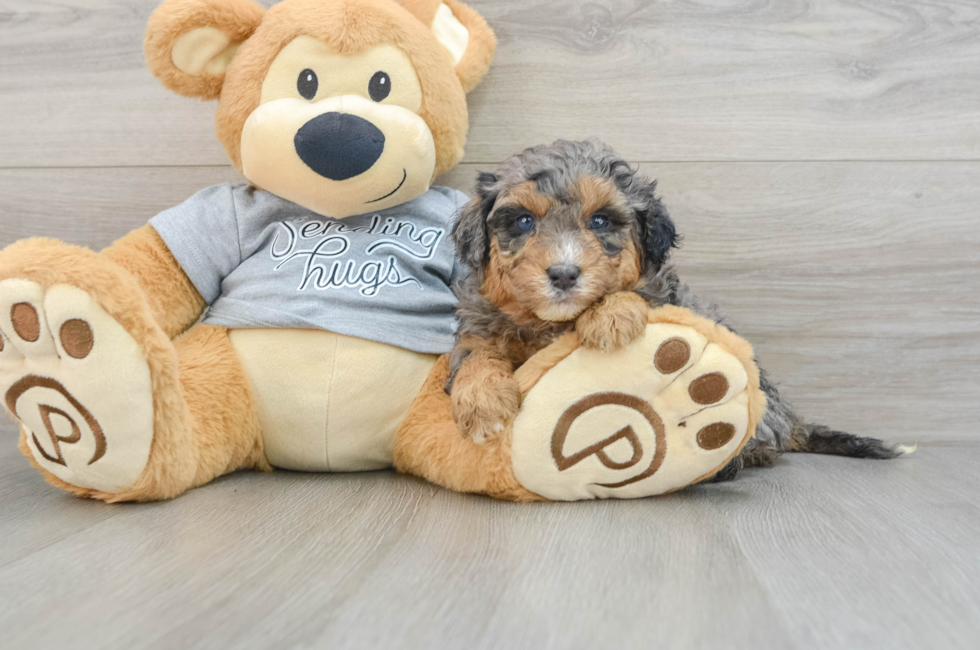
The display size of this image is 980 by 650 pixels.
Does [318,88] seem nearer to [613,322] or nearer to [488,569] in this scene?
[613,322]

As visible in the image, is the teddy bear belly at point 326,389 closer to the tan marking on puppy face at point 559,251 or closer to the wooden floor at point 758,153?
the wooden floor at point 758,153

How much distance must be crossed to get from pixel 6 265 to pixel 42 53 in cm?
118

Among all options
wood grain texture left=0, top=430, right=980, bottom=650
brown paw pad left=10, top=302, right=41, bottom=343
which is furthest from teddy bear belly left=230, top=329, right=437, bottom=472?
brown paw pad left=10, top=302, right=41, bottom=343

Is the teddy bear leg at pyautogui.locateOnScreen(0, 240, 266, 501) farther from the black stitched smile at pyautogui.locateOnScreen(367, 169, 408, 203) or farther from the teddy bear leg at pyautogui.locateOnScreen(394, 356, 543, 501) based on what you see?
the black stitched smile at pyautogui.locateOnScreen(367, 169, 408, 203)

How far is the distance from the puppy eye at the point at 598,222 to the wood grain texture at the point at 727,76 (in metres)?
0.77

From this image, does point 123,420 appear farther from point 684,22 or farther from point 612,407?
point 684,22

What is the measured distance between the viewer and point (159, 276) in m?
1.59

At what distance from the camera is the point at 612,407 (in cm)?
128

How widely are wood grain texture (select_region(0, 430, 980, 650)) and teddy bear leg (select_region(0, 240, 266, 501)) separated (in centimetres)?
8

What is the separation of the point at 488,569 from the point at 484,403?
1.04 ft

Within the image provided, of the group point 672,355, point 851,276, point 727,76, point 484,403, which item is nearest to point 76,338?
point 484,403

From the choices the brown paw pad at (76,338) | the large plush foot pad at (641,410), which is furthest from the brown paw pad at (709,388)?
the brown paw pad at (76,338)

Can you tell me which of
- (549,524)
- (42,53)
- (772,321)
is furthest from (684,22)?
(42,53)

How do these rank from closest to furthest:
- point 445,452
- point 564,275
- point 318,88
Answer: point 564,275 < point 445,452 < point 318,88
